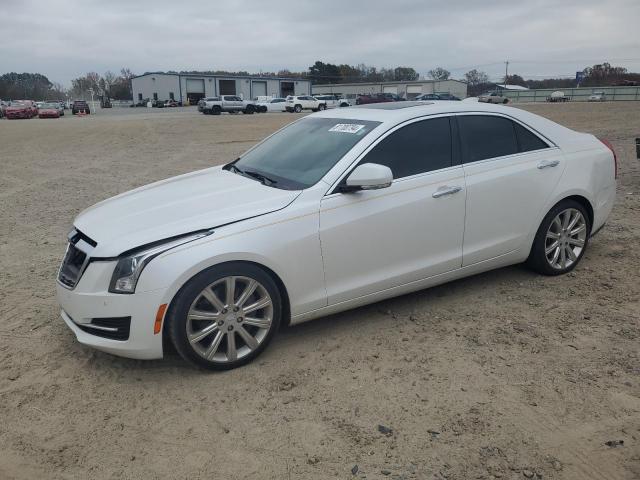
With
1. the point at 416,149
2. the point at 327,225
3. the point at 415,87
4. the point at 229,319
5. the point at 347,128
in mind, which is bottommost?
the point at 229,319

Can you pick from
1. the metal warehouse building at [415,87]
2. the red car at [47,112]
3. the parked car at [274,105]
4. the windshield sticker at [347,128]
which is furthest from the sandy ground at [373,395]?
the metal warehouse building at [415,87]

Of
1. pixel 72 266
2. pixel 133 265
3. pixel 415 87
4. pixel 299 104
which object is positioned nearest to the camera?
pixel 133 265

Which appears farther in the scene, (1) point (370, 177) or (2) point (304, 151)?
(2) point (304, 151)

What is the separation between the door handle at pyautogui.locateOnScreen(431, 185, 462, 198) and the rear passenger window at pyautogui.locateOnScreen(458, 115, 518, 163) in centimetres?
32

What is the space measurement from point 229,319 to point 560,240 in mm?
3187

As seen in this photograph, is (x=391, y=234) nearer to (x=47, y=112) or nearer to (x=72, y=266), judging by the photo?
(x=72, y=266)

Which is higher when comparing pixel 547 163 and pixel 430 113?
pixel 430 113

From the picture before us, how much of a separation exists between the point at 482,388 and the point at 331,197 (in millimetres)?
1585

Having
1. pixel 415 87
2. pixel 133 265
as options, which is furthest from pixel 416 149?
pixel 415 87

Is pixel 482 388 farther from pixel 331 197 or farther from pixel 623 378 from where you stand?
pixel 331 197

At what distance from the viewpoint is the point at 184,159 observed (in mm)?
14586

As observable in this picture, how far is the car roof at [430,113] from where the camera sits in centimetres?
432

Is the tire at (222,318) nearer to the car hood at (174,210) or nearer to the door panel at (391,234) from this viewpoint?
the car hood at (174,210)

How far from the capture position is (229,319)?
3510 mm
